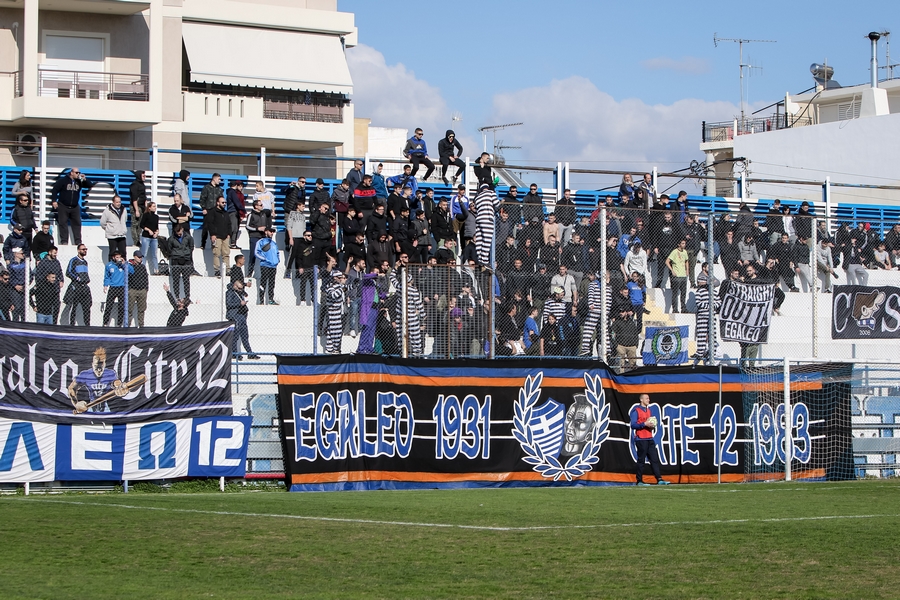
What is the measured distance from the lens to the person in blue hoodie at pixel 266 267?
67.4 feet

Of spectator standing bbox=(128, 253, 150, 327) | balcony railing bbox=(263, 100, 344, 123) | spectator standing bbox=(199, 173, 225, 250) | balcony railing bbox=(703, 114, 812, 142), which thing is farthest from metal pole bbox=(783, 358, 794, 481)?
balcony railing bbox=(703, 114, 812, 142)

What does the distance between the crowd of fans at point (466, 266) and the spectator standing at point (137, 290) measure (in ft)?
0.07

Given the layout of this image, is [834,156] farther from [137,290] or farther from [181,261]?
[137,290]

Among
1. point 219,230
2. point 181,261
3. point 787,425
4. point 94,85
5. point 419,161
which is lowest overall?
point 787,425

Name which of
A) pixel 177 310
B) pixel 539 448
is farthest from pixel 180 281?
pixel 539 448

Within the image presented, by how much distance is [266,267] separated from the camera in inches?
824

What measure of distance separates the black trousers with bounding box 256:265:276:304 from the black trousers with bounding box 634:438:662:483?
7.05 meters

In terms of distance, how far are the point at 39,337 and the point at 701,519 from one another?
962 centimetres

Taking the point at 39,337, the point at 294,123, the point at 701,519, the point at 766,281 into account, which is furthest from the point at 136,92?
the point at 701,519

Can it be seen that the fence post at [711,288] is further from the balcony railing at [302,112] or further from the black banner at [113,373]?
the balcony railing at [302,112]

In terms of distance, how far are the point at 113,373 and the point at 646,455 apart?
8.36m

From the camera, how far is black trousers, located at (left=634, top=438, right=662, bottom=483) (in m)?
18.1

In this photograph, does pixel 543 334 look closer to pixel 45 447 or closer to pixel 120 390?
pixel 120 390

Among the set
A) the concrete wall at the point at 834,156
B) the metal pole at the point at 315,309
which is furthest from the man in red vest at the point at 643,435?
the concrete wall at the point at 834,156
